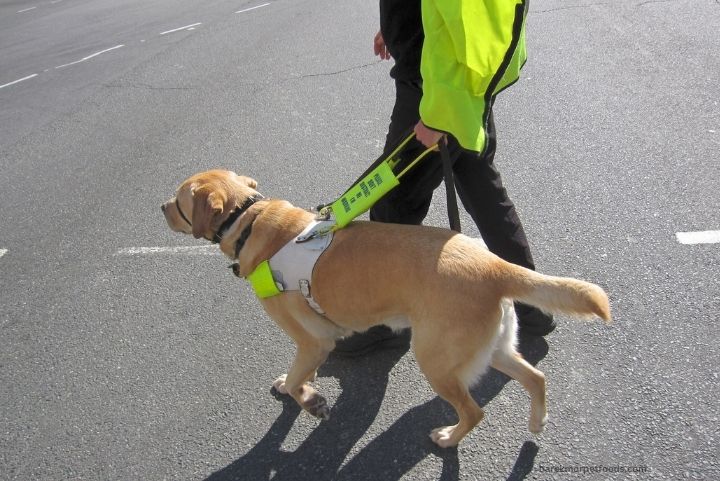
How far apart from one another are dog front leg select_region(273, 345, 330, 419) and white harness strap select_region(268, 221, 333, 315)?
0.23 meters

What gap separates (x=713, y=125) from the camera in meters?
4.91

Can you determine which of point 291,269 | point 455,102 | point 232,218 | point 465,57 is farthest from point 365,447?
point 465,57

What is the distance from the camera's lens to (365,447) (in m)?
2.77

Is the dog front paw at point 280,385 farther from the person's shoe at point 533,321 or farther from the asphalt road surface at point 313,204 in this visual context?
the person's shoe at point 533,321

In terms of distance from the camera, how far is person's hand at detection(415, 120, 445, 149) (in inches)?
96.4

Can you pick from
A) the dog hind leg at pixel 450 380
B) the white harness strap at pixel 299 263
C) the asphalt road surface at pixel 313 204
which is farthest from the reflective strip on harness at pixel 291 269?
the asphalt road surface at pixel 313 204

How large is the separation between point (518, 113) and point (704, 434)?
152 inches

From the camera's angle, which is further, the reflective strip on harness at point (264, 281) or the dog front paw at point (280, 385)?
the dog front paw at point (280, 385)

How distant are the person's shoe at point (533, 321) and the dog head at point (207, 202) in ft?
5.21

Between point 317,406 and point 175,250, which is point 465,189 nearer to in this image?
point 317,406

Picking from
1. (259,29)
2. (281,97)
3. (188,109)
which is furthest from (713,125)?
(259,29)

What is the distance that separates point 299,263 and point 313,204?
79.5 inches

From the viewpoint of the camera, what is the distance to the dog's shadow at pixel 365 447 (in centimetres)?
266

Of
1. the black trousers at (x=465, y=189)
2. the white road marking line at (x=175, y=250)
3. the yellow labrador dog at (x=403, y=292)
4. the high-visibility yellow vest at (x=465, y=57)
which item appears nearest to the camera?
the high-visibility yellow vest at (x=465, y=57)
